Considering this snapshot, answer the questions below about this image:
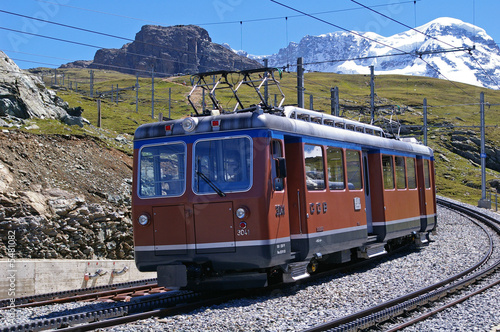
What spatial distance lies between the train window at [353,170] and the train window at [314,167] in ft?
5.03

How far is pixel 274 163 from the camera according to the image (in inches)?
429

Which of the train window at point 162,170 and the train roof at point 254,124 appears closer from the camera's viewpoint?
the train roof at point 254,124

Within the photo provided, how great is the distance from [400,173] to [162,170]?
888 centimetres

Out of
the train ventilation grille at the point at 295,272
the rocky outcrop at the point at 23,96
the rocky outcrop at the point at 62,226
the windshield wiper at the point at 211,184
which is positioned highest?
the rocky outcrop at the point at 23,96

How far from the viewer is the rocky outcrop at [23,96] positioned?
2122 cm

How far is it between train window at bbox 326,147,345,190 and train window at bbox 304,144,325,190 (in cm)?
35

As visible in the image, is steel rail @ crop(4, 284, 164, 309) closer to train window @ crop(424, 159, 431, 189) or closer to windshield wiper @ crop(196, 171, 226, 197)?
windshield wiper @ crop(196, 171, 226, 197)

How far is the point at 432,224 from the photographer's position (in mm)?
20594

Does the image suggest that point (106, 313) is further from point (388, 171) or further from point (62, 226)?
point (388, 171)

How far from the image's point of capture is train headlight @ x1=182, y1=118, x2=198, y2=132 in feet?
A: 36.6

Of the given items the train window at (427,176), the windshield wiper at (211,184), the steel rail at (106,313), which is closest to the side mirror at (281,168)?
the windshield wiper at (211,184)

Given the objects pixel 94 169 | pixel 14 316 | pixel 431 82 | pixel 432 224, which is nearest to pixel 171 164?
pixel 14 316

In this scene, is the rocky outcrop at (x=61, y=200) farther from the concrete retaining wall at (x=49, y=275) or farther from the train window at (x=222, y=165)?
the train window at (x=222, y=165)

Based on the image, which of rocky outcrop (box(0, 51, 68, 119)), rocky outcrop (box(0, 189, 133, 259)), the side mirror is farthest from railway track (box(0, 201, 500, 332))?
rocky outcrop (box(0, 51, 68, 119))
